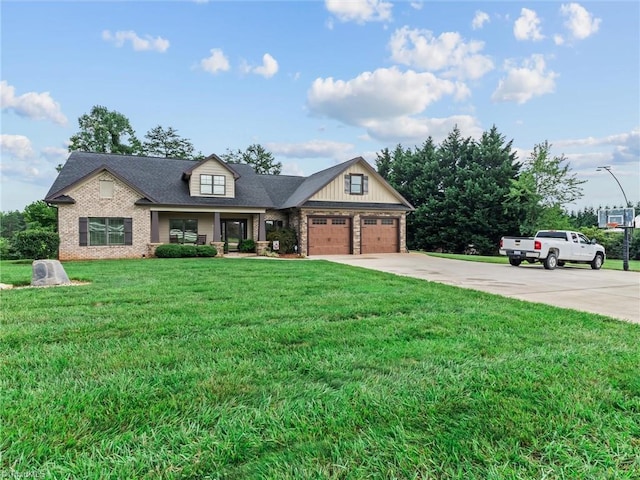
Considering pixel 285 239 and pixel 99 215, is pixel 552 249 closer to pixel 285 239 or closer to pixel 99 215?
pixel 285 239

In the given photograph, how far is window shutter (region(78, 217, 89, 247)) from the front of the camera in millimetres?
19047

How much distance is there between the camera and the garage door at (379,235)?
23984 mm

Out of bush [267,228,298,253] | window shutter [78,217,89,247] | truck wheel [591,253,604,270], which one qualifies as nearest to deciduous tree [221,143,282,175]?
bush [267,228,298,253]

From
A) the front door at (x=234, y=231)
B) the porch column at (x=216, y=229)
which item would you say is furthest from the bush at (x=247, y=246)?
the front door at (x=234, y=231)

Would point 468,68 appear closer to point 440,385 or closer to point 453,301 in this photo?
point 453,301

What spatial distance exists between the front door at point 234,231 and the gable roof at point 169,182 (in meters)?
2.72

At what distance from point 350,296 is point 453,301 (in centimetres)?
190

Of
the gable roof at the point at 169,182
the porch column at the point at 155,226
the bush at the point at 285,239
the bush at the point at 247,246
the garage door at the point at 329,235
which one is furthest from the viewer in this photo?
the bush at the point at 247,246

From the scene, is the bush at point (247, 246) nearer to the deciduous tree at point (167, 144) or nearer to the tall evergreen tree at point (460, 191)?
the tall evergreen tree at point (460, 191)

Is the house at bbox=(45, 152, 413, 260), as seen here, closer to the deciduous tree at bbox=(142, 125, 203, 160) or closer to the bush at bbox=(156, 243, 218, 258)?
the bush at bbox=(156, 243, 218, 258)

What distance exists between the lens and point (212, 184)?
22.4 metres

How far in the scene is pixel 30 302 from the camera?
247 inches

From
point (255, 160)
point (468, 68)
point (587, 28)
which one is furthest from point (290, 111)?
point (255, 160)

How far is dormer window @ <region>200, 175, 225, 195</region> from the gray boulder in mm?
13668
